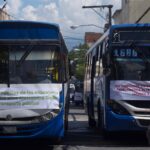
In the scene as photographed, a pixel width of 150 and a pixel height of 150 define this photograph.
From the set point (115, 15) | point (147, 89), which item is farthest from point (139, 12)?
point (147, 89)

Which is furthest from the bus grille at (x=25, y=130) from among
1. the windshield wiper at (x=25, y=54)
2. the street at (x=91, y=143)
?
the street at (x=91, y=143)

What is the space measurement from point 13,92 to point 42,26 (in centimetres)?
185

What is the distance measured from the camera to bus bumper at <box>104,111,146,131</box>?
1532 centimetres

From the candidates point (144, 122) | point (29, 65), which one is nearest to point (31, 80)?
point (29, 65)

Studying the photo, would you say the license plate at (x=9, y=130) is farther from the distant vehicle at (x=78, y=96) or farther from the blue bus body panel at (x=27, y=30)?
the distant vehicle at (x=78, y=96)

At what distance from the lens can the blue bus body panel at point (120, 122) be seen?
15328mm

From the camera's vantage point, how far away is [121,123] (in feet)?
50.5

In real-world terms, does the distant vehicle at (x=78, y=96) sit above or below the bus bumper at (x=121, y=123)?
below

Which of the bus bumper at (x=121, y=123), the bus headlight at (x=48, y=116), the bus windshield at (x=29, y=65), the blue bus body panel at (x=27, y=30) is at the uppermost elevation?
the blue bus body panel at (x=27, y=30)

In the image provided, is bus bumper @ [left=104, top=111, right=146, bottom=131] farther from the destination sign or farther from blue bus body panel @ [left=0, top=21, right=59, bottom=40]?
blue bus body panel @ [left=0, top=21, right=59, bottom=40]

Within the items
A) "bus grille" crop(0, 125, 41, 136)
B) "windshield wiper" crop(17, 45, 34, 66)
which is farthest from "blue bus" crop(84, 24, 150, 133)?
"bus grille" crop(0, 125, 41, 136)

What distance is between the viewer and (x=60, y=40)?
46.4ft

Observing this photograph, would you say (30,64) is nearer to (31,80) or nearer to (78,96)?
(31,80)

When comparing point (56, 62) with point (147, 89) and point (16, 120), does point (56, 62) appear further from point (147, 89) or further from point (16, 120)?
point (147, 89)
